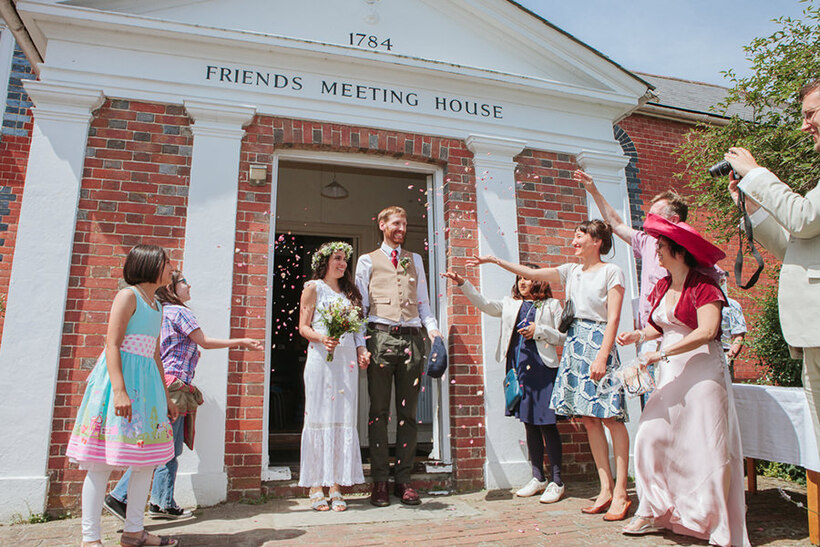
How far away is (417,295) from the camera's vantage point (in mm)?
4473

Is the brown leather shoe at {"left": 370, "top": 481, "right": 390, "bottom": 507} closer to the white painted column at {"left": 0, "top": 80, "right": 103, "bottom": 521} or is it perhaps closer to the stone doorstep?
the stone doorstep

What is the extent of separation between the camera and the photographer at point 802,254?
2531 millimetres

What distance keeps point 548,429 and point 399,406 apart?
113 centimetres

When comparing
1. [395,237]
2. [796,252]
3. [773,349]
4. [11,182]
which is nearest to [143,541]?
[395,237]

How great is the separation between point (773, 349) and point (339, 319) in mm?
4369

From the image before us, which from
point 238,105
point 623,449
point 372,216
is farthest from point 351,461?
point 372,216

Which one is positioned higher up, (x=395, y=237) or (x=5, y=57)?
(x=5, y=57)

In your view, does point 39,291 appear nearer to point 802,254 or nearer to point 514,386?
point 514,386

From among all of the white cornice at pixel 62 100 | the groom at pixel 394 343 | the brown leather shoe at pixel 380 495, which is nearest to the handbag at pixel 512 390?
the groom at pixel 394 343

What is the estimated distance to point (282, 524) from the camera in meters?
3.52

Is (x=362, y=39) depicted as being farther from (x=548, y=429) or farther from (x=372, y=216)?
(x=548, y=429)

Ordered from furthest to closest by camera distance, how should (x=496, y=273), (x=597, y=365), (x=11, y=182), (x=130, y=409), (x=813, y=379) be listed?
(x=11, y=182) < (x=496, y=273) < (x=597, y=365) < (x=130, y=409) < (x=813, y=379)

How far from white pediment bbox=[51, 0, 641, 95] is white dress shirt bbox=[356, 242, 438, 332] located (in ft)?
6.35

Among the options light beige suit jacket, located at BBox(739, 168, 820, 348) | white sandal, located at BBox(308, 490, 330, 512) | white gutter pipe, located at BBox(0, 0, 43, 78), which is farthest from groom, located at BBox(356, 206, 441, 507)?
white gutter pipe, located at BBox(0, 0, 43, 78)
